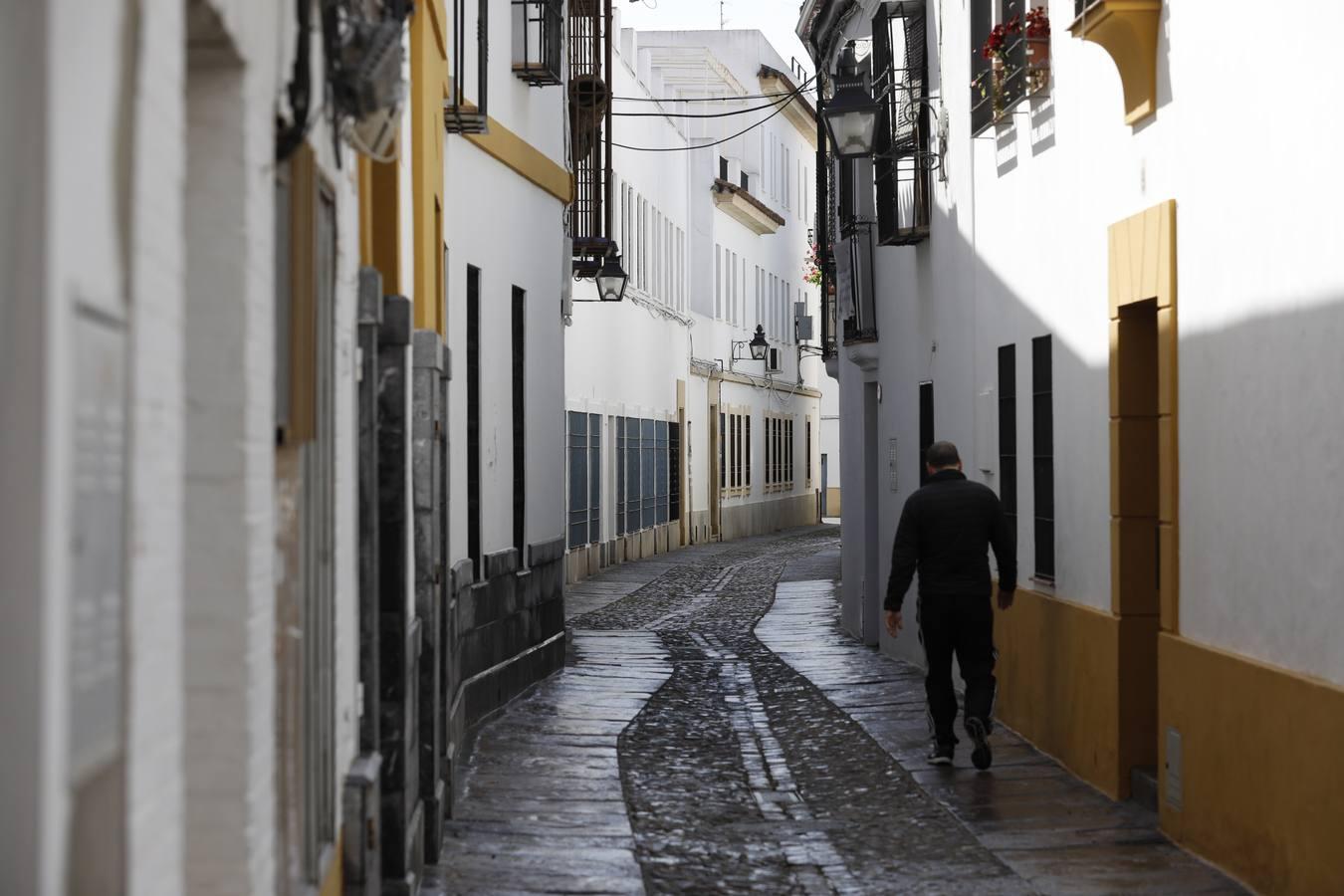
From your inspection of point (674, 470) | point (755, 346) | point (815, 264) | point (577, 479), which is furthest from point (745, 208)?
point (577, 479)

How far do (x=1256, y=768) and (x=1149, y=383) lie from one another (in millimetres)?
2714

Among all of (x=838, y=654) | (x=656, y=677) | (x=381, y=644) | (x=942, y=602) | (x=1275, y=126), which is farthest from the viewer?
(x=838, y=654)

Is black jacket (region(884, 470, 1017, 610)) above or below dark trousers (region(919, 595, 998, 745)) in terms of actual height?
above

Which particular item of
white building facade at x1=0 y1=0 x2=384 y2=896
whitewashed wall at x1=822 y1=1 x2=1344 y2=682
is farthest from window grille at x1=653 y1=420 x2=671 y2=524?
white building facade at x1=0 y1=0 x2=384 y2=896

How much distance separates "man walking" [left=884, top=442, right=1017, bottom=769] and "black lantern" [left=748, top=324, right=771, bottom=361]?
106ft

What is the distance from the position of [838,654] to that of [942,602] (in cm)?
646

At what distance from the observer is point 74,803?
2.53 metres

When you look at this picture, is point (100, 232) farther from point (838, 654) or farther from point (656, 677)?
point (838, 654)

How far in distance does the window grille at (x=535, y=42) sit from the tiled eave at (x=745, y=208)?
26389 millimetres

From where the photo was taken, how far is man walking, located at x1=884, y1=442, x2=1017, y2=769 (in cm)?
1036

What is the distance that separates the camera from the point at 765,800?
9789 mm

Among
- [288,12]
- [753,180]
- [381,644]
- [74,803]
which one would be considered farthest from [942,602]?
[753,180]

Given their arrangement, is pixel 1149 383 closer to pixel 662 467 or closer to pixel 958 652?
pixel 958 652

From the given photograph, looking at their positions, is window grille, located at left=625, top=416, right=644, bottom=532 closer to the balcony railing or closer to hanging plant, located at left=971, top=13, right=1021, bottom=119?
the balcony railing
